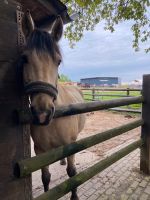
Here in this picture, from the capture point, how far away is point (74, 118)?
2.63 m

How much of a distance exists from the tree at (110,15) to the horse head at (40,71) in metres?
5.14

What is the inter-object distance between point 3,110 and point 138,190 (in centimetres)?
227

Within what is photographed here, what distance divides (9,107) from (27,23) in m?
0.74

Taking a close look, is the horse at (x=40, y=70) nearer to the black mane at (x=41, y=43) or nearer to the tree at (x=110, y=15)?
the black mane at (x=41, y=43)

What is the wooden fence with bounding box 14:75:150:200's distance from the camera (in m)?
1.43

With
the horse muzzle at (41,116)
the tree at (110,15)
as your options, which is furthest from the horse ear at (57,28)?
the tree at (110,15)

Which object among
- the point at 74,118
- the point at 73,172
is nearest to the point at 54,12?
the point at 74,118

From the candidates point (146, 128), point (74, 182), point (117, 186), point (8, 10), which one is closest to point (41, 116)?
point (8, 10)

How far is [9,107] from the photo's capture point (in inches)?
50.3

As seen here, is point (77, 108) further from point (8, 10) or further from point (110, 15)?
point (110, 15)

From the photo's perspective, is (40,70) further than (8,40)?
Yes

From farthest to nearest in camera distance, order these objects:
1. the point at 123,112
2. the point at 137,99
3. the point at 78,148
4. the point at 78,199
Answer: the point at 123,112 → the point at 137,99 → the point at 78,199 → the point at 78,148

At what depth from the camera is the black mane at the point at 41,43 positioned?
150cm

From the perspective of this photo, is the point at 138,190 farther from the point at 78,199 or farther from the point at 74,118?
the point at 74,118
